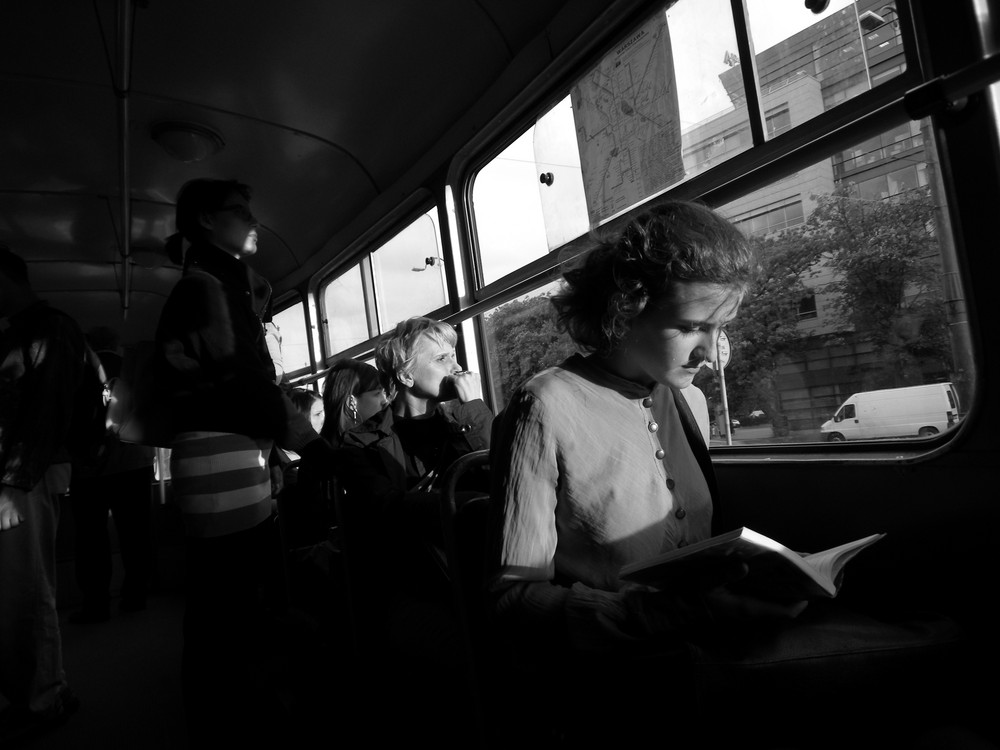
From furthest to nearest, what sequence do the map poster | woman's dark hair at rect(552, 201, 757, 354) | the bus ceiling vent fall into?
the bus ceiling vent → the map poster → woman's dark hair at rect(552, 201, 757, 354)

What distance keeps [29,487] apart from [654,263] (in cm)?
212

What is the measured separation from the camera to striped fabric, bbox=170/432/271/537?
5.53ft

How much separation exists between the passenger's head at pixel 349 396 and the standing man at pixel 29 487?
50.8 inches

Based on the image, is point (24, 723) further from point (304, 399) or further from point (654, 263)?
point (654, 263)

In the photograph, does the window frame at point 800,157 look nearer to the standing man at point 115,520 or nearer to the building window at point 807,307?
the building window at point 807,307

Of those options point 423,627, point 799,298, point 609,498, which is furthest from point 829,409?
point 423,627

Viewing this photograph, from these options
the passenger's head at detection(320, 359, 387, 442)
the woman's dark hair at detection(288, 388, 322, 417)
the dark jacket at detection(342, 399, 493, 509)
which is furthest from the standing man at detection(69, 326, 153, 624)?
the dark jacket at detection(342, 399, 493, 509)

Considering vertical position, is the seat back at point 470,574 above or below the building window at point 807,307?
below

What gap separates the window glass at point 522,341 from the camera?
2.49m

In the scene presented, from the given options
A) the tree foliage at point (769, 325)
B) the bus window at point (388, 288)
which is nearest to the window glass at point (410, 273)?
the bus window at point (388, 288)

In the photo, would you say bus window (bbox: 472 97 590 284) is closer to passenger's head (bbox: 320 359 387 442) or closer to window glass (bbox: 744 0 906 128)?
window glass (bbox: 744 0 906 128)

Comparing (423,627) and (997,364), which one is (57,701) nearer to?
(423,627)

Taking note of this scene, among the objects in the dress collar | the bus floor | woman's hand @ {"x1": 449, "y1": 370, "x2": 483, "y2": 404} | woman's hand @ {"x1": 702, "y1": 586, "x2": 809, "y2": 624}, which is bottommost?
the bus floor

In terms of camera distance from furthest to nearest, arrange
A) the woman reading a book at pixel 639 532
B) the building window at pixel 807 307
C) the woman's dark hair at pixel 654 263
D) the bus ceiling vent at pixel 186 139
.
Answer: the bus ceiling vent at pixel 186 139 → the building window at pixel 807 307 → the woman's dark hair at pixel 654 263 → the woman reading a book at pixel 639 532
